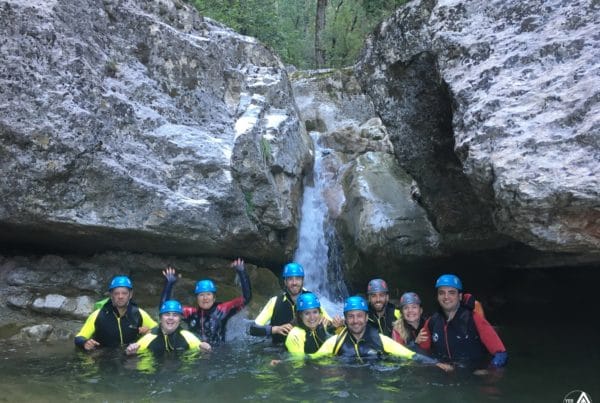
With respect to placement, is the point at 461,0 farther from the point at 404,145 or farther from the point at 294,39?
the point at 294,39

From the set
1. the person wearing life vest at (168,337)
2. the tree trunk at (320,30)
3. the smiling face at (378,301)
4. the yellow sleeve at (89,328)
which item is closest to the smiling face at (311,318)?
the smiling face at (378,301)

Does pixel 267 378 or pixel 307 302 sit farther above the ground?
pixel 307 302

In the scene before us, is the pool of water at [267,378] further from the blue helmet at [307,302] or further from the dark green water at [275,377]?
the blue helmet at [307,302]

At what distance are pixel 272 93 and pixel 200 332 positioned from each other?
18.4 feet

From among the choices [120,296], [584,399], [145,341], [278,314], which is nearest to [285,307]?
[278,314]

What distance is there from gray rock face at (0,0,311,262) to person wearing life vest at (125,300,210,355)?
73.1 inches

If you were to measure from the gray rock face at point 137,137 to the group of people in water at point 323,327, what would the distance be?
1325mm

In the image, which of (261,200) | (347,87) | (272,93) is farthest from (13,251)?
(347,87)

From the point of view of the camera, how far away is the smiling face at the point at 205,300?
7988 mm

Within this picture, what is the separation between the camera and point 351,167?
1294 cm

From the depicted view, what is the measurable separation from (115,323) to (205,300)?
54.7 inches

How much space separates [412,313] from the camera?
7.14 m

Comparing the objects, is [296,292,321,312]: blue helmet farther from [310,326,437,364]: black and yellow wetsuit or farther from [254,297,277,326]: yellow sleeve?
[254,297,277,326]: yellow sleeve

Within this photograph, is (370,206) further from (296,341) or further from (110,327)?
(110,327)
